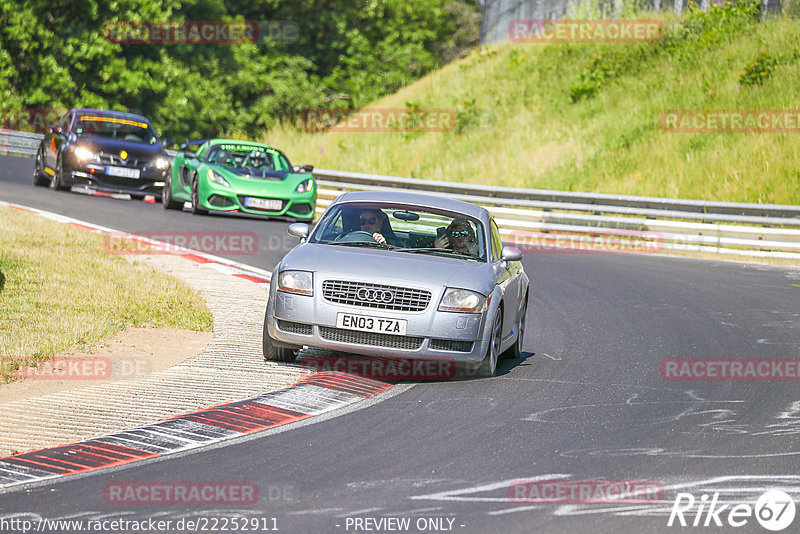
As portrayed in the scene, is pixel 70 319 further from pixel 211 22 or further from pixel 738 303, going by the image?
pixel 211 22

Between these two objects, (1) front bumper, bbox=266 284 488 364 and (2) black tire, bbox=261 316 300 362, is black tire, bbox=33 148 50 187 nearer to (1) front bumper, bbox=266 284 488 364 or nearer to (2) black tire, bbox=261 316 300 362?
(2) black tire, bbox=261 316 300 362

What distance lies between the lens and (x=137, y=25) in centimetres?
4359

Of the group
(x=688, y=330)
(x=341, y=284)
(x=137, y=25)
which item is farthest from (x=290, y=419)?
(x=137, y=25)

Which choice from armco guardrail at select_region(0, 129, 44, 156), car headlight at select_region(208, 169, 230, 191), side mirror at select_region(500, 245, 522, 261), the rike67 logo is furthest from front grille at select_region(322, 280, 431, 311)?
armco guardrail at select_region(0, 129, 44, 156)

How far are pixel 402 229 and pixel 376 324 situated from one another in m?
1.79

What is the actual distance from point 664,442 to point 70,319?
588 cm

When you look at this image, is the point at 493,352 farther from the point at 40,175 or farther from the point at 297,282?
the point at 40,175

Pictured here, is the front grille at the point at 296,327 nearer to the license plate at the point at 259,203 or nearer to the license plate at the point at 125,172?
the license plate at the point at 259,203

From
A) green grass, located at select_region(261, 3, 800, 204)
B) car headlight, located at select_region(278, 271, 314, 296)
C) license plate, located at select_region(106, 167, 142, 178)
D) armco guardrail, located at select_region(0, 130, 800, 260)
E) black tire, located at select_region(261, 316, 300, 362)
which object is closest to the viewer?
car headlight, located at select_region(278, 271, 314, 296)

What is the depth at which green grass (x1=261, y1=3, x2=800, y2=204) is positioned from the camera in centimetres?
2831

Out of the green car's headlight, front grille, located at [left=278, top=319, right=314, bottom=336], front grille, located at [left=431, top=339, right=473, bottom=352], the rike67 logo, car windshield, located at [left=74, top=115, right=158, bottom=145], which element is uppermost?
car windshield, located at [left=74, top=115, right=158, bottom=145]

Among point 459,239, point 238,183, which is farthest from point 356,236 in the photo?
point 238,183

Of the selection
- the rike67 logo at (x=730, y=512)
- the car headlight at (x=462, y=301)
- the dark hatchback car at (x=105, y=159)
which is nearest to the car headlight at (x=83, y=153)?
the dark hatchback car at (x=105, y=159)

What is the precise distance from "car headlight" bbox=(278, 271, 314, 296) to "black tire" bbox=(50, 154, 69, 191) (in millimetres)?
15770
